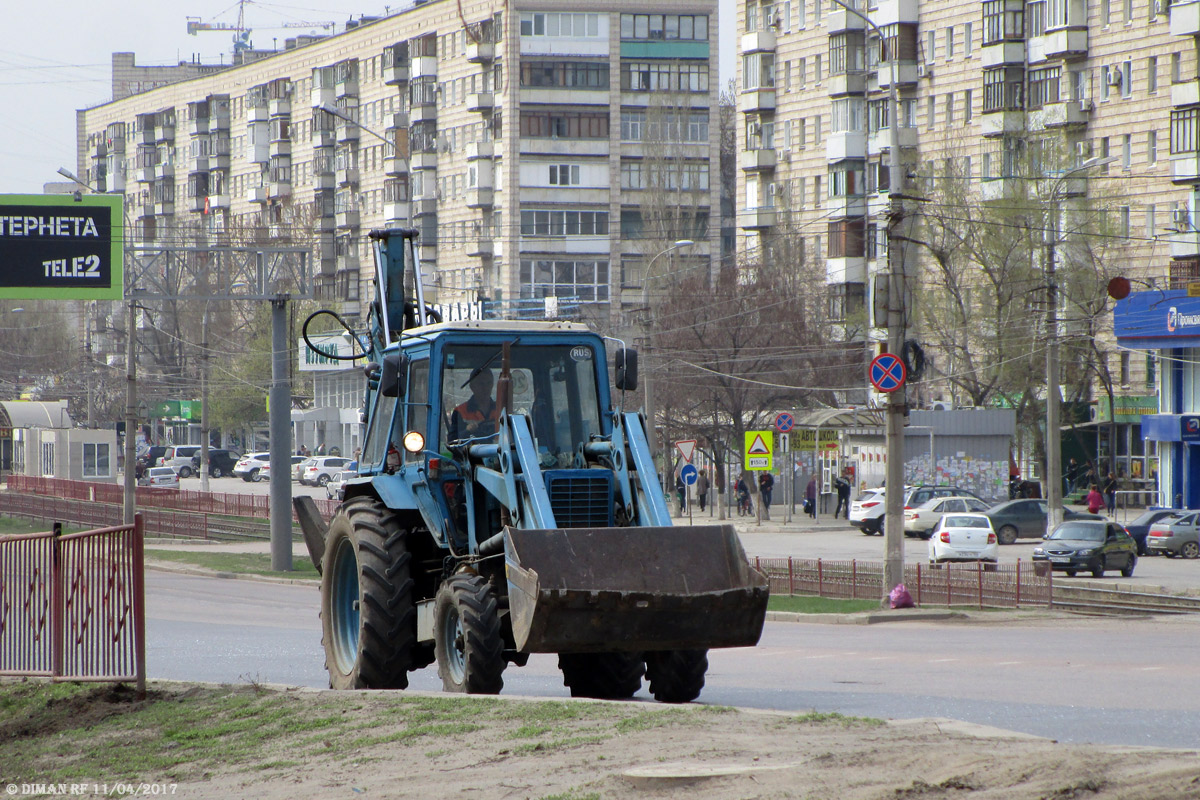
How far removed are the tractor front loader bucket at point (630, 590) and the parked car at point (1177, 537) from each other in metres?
33.5

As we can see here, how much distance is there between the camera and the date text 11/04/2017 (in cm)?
3353

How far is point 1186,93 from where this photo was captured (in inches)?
2382

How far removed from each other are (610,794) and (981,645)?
13.7m

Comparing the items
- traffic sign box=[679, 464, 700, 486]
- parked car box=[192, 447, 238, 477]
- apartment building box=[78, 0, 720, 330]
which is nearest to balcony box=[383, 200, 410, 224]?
apartment building box=[78, 0, 720, 330]

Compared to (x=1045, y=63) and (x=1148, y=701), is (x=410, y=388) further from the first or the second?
(x=1045, y=63)

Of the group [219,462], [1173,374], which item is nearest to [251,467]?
[219,462]

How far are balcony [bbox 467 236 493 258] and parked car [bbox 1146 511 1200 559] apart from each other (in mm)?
55700

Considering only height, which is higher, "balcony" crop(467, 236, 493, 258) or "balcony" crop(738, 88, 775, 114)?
"balcony" crop(738, 88, 775, 114)

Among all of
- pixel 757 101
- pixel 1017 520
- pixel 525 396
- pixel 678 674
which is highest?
pixel 757 101

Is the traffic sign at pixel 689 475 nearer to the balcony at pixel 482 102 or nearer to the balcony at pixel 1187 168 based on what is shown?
the balcony at pixel 1187 168

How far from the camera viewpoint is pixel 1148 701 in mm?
12664

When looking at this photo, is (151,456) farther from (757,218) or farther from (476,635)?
(476,635)

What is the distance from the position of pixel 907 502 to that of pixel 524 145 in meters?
46.9

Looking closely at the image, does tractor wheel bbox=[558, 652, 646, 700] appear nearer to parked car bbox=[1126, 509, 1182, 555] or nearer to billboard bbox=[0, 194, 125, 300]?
billboard bbox=[0, 194, 125, 300]
